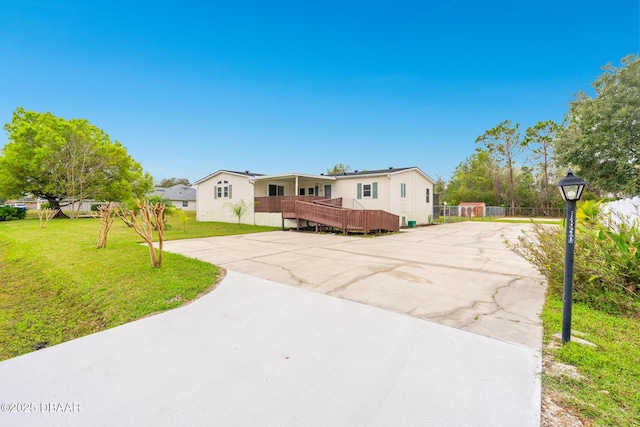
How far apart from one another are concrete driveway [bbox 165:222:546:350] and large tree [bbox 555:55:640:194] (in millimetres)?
11112

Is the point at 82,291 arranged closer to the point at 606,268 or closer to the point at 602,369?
the point at 602,369

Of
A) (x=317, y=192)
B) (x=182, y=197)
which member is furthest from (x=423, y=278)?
(x=182, y=197)

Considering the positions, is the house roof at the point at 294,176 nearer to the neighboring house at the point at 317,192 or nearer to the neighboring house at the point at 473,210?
the neighboring house at the point at 317,192

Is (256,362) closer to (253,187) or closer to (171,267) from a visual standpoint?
(171,267)

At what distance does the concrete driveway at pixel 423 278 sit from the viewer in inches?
140

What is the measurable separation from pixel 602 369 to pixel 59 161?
3210cm

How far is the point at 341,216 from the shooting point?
1374 centimetres

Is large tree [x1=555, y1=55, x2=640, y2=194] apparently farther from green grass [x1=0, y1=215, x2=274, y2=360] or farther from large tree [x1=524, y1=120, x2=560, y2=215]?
large tree [x1=524, y1=120, x2=560, y2=215]

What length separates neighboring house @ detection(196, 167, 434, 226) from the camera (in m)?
17.8

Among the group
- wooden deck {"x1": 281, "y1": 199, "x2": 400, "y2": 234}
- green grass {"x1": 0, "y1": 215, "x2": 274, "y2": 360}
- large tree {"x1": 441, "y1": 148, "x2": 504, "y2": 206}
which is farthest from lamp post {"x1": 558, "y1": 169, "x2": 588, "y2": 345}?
large tree {"x1": 441, "y1": 148, "x2": 504, "y2": 206}

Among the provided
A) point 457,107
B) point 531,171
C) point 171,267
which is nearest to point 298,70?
point 457,107

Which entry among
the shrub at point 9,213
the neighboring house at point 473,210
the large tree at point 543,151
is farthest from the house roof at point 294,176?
the large tree at point 543,151

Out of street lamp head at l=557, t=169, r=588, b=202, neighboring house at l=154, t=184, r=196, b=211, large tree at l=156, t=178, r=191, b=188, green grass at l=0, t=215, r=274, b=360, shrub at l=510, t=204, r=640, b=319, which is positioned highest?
large tree at l=156, t=178, r=191, b=188

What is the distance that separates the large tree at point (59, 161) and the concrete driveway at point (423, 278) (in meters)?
21.6
